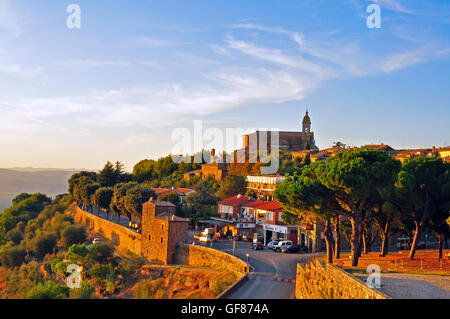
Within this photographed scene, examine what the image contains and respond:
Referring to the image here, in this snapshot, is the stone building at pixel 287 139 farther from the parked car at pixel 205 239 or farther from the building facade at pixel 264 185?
the parked car at pixel 205 239

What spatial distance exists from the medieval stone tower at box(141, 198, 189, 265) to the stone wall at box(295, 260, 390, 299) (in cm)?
1553

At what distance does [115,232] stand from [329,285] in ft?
116

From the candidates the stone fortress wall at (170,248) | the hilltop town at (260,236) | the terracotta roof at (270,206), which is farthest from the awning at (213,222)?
the stone fortress wall at (170,248)

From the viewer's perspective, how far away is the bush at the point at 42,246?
49.4m

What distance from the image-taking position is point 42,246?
49.6 m

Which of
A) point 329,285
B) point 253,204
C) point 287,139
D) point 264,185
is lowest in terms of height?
point 329,285

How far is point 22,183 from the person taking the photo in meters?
186

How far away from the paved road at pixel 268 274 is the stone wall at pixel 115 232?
29.6ft

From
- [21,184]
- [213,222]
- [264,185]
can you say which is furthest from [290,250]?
[21,184]

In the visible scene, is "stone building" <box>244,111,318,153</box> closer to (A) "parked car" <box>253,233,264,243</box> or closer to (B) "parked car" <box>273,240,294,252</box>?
(A) "parked car" <box>253,233,264,243</box>

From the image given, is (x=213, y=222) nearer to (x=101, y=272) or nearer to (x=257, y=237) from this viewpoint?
(x=257, y=237)
